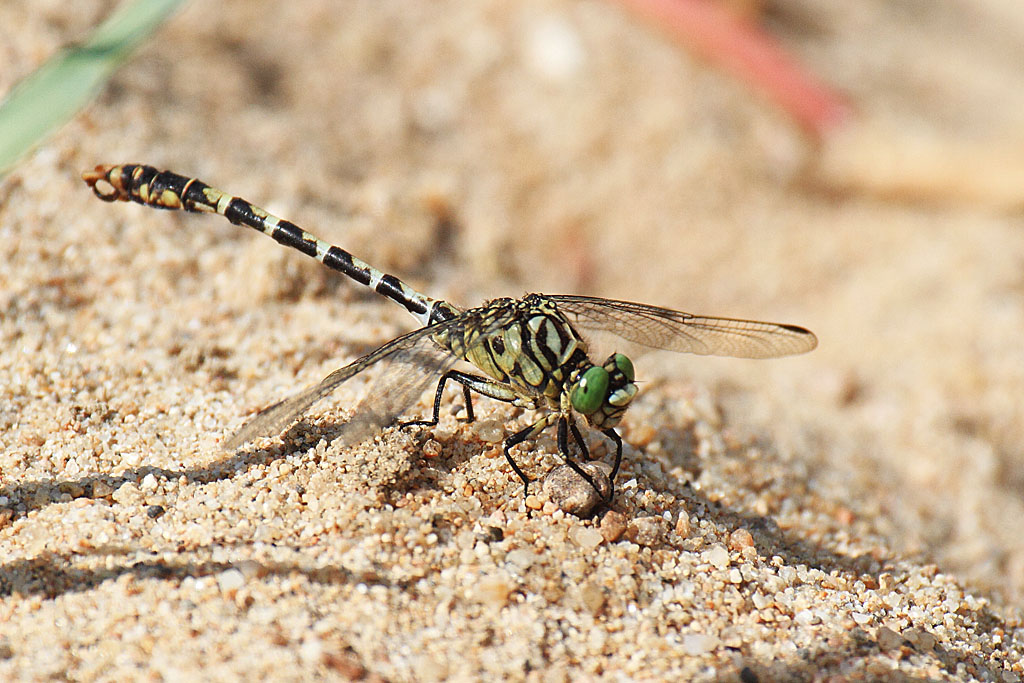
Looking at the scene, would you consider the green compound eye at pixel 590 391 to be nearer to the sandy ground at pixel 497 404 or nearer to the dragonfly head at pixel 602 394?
the dragonfly head at pixel 602 394

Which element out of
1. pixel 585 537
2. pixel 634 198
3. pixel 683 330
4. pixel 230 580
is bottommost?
pixel 230 580

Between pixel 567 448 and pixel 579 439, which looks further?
pixel 579 439

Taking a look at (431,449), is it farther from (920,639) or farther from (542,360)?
(920,639)

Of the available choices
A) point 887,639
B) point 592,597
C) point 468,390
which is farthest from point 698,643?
point 468,390

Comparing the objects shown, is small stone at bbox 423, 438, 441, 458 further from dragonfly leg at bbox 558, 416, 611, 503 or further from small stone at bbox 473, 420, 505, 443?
dragonfly leg at bbox 558, 416, 611, 503

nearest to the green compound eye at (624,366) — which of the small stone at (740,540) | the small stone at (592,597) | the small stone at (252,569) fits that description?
the small stone at (740,540)

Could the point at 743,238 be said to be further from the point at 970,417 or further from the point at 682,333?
the point at 682,333

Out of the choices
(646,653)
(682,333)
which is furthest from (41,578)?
(682,333)

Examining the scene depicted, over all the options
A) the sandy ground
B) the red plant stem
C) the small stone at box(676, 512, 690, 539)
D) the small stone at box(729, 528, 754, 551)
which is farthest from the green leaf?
the red plant stem
